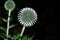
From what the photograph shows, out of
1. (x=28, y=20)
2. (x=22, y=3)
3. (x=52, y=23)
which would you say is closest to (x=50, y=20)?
(x=52, y=23)

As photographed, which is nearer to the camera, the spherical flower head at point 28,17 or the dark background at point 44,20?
the spherical flower head at point 28,17

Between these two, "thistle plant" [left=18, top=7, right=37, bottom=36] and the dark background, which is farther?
the dark background

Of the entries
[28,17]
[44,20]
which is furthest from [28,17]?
[44,20]

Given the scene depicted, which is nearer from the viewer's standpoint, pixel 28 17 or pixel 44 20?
pixel 28 17

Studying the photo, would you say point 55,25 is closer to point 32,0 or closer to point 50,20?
point 50,20

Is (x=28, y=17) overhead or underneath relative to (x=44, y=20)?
underneath

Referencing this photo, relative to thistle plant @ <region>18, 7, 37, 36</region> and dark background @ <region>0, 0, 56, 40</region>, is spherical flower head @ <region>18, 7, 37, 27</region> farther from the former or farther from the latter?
dark background @ <region>0, 0, 56, 40</region>

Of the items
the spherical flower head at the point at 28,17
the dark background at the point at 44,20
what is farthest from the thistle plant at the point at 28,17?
the dark background at the point at 44,20

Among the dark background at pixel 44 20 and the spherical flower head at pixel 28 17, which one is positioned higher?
the dark background at pixel 44 20

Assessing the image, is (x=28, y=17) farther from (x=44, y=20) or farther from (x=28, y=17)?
(x=44, y=20)

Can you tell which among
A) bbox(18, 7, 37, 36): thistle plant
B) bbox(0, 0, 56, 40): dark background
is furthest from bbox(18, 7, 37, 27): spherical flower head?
bbox(0, 0, 56, 40): dark background

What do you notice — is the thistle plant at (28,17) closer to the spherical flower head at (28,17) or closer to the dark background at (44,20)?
the spherical flower head at (28,17)
